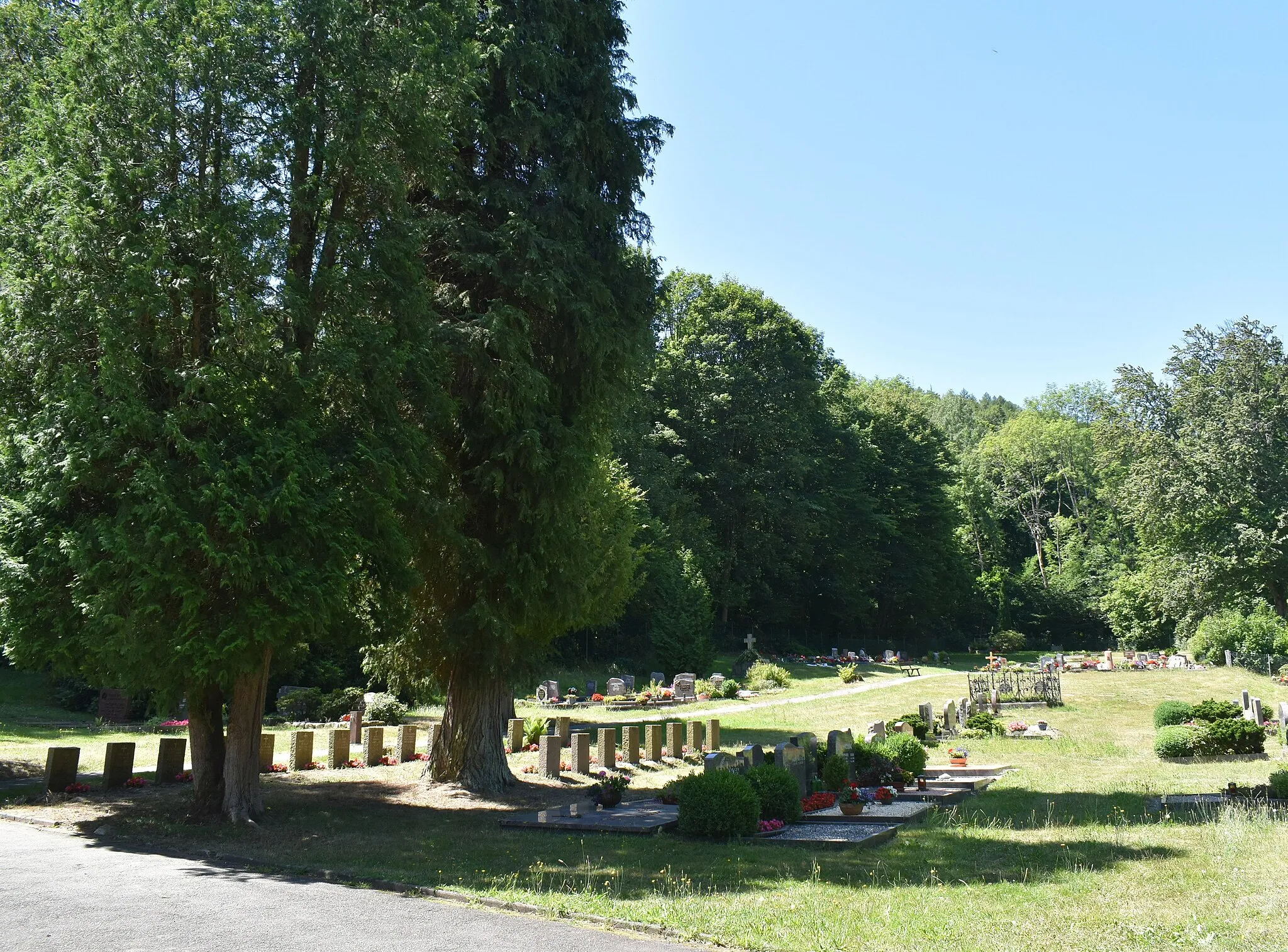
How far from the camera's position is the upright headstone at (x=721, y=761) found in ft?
43.2

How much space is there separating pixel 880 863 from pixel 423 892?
4.61 meters

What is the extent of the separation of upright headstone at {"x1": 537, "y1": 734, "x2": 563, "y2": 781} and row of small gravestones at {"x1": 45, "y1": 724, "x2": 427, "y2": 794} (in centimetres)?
201

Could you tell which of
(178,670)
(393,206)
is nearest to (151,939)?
(178,670)

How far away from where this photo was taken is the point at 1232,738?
18.3m

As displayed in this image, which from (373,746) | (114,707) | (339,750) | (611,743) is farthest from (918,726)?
(114,707)

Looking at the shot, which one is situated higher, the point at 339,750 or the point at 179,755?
the point at 179,755

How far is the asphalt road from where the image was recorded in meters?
7.12

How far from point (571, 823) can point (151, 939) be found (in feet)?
20.3

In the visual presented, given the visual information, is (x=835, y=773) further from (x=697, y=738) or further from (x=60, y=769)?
(x=60, y=769)

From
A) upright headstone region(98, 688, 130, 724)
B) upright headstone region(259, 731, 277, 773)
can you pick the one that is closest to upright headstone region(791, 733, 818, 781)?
upright headstone region(259, 731, 277, 773)

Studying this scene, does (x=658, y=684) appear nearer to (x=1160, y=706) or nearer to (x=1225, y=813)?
(x=1160, y=706)

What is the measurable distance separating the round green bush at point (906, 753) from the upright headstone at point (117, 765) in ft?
40.5

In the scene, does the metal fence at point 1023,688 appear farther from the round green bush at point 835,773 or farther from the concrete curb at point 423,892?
the concrete curb at point 423,892

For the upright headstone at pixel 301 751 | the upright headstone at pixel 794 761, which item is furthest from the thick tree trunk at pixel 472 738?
the upright headstone at pixel 794 761
